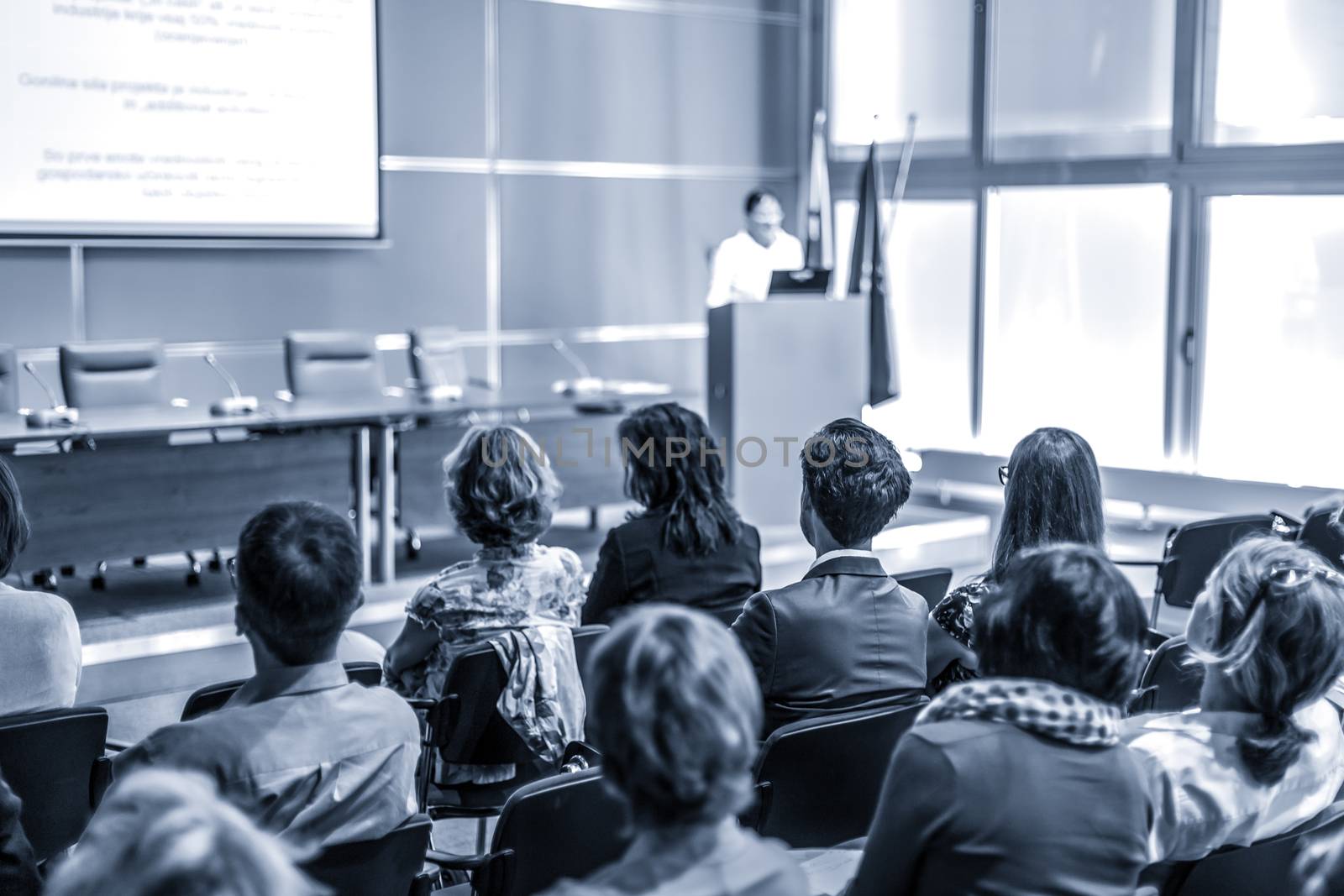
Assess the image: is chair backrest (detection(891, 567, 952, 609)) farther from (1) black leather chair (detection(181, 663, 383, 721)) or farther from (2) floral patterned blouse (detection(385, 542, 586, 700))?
(1) black leather chair (detection(181, 663, 383, 721))

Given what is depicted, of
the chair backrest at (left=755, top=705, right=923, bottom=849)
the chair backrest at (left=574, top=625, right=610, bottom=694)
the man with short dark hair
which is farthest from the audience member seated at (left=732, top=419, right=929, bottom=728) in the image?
the man with short dark hair

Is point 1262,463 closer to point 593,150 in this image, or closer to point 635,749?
point 593,150

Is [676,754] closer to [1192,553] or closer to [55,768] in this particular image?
[55,768]

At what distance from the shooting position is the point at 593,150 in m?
7.98

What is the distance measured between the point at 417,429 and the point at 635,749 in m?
4.78

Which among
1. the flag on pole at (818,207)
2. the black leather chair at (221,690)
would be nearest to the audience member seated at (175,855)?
the black leather chair at (221,690)

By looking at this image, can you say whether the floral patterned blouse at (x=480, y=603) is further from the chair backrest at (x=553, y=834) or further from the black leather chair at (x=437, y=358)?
the black leather chair at (x=437, y=358)

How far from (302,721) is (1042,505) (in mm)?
1520

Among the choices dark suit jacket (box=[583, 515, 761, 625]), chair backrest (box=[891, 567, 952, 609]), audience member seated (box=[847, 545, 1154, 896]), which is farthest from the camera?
chair backrest (box=[891, 567, 952, 609])

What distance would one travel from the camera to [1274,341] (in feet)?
22.3

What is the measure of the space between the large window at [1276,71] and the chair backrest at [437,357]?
386 cm

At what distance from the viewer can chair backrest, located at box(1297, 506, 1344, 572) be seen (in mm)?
3738

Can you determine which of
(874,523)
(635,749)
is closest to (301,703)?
(635,749)

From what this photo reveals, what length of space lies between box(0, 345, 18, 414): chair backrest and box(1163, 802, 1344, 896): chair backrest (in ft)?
16.5
